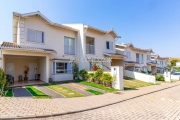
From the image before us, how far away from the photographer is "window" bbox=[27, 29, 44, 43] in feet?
50.0

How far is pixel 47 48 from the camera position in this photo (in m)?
16.8

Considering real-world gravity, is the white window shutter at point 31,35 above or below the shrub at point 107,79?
above

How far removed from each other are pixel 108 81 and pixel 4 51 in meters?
11.1

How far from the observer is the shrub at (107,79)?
14597 mm

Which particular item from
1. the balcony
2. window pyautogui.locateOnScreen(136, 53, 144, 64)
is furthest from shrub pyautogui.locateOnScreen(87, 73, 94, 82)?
window pyautogui.locateOnScreen(136, 53, 144, 64)

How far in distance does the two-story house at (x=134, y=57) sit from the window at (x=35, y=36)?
662 inches

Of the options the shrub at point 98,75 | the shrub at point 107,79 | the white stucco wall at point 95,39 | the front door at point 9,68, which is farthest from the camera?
the white stucco wall at point 95,39

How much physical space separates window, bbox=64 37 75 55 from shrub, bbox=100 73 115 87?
682 cm

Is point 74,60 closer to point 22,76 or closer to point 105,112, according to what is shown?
point 22,76

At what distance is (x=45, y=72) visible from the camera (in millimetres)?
15820

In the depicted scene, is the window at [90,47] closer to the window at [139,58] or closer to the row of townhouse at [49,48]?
the row of townhouse at [49,48]

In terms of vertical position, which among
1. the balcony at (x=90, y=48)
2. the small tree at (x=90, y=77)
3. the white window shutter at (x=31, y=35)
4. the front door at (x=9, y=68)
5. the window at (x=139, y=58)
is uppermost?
the white window shutter at (x=31, y=35)

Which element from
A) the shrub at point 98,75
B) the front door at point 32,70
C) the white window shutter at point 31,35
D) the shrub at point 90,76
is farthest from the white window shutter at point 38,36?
the shrub at point 98,75

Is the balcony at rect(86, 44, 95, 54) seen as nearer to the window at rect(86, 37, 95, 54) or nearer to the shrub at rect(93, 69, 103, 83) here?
the window at rect(86, 37, 95, 54)
